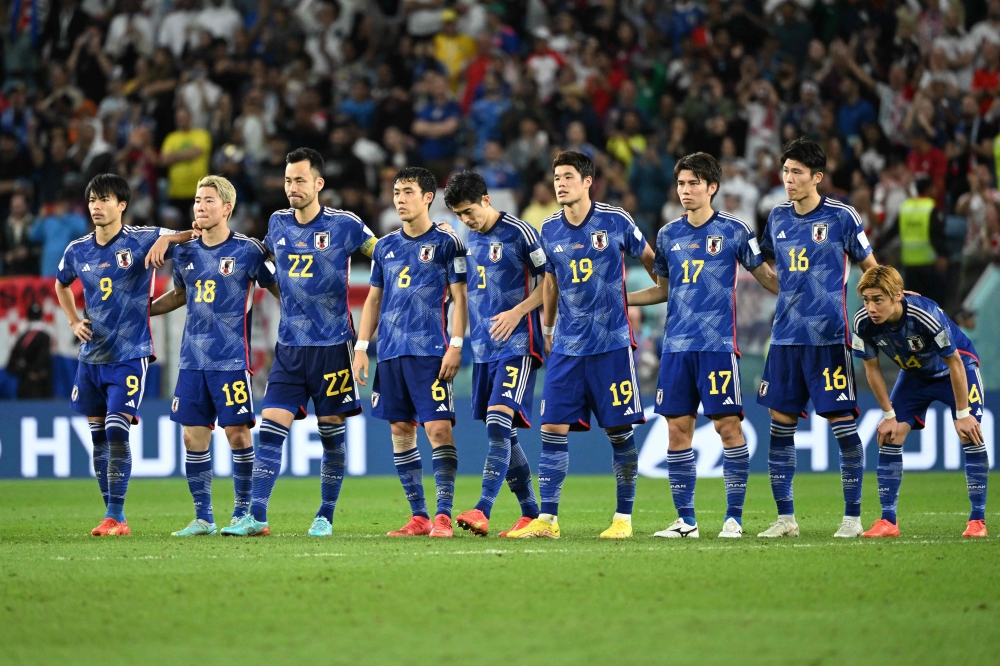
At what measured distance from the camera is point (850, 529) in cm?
848

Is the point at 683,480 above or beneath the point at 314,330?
beneath

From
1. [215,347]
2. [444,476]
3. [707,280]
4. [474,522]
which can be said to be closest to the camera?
[474,522]

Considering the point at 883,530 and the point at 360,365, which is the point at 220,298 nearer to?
the point at 360,365

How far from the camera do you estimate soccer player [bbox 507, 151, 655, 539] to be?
27.5 feet

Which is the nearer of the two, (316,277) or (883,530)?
(883,530)

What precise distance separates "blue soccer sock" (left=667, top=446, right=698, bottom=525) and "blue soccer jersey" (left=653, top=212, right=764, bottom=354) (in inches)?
26.5

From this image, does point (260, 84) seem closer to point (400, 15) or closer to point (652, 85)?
point (400, 15)

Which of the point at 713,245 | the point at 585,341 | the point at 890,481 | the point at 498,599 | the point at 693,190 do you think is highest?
the point at 693,190

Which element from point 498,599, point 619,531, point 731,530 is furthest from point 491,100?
point 498,599

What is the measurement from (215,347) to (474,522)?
2133 mm

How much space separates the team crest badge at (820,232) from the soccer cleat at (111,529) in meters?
4.89

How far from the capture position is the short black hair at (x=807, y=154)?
8461 millimetres

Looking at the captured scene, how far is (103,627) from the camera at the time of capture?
17.6 ft

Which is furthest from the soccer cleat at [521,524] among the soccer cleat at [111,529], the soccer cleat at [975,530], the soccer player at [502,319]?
the soccer cleat at [975,530]
